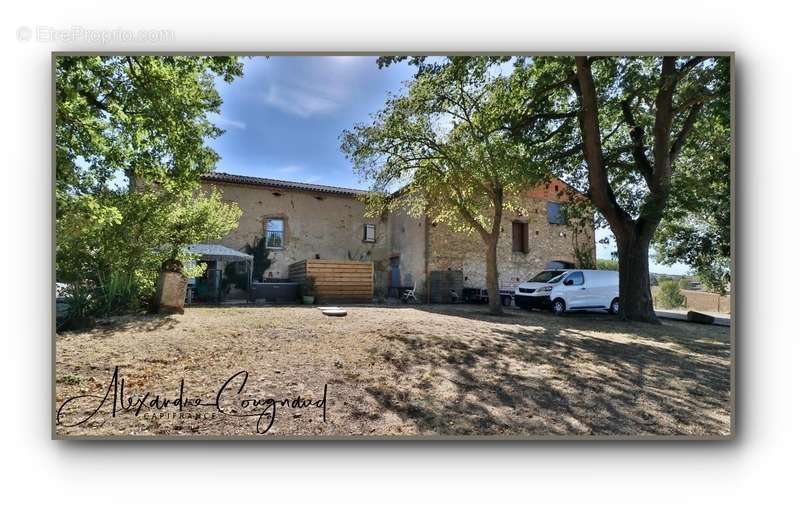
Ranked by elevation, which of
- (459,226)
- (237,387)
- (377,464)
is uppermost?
(459,226)

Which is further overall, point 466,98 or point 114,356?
point 466,98

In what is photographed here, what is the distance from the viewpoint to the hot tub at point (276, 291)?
3395 mm

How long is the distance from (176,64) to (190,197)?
40.9 inches

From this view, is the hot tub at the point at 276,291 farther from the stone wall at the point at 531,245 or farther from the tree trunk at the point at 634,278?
the tree trunk at the point at 634,278

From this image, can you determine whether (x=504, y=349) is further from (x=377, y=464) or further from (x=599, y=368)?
(x=377, y=464)

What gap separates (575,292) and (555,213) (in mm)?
642

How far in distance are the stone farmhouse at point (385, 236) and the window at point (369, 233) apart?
12 millimetres

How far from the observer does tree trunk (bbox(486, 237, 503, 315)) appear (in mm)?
3074

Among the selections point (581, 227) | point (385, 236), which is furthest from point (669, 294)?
point (385, 236)

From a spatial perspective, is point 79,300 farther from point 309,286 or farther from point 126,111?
point 309,286

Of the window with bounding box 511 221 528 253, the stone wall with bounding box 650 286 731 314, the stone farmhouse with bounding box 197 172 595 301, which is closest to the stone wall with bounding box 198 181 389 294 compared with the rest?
the stone farmhouse with bounding box 197 172 595 301

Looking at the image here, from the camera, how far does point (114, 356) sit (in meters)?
1.98

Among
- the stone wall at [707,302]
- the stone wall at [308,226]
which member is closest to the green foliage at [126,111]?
the stone wall at [308,226]
